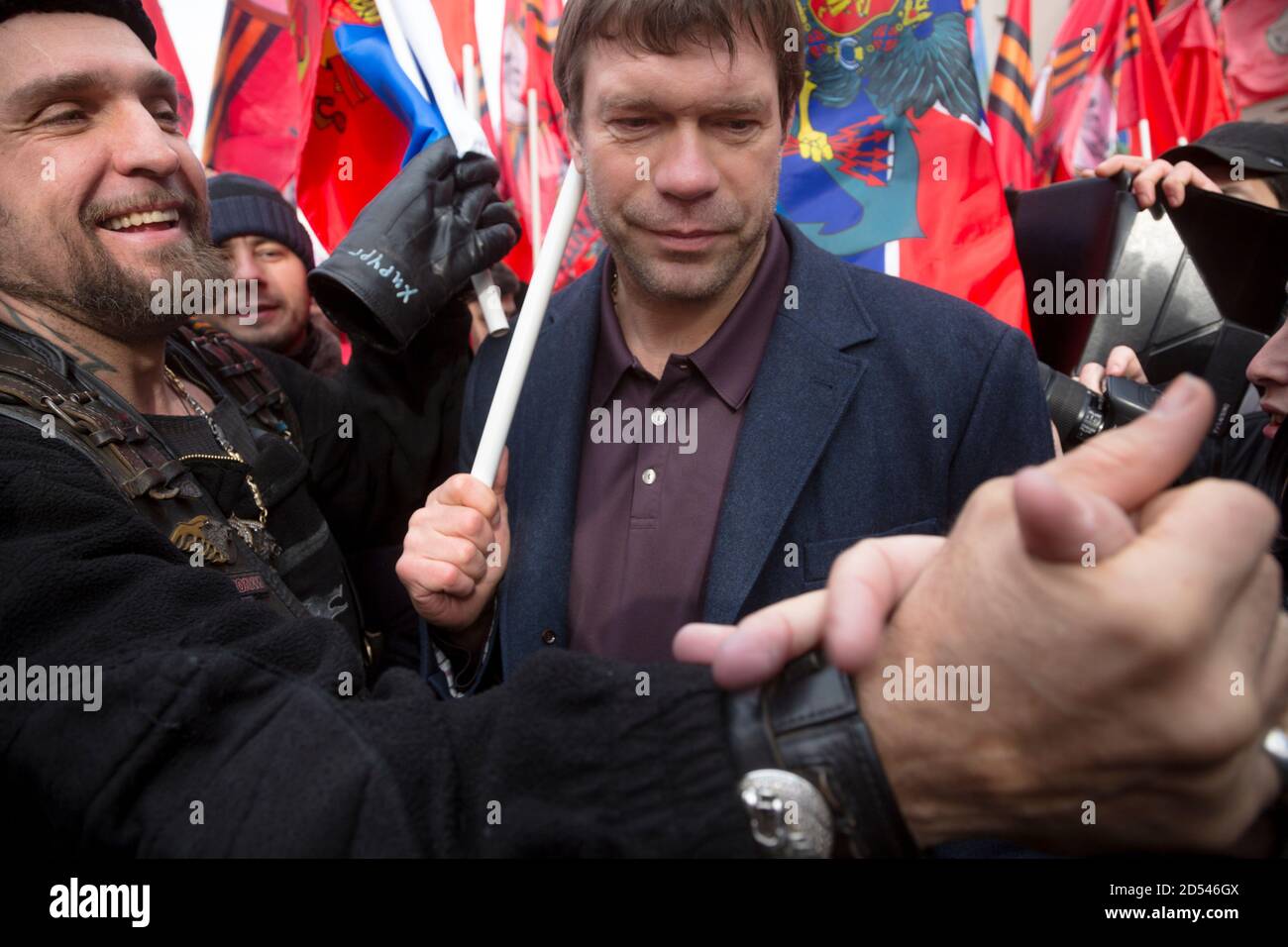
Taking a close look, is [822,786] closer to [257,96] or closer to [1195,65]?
[257,96]

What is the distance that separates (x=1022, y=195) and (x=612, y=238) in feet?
7.75

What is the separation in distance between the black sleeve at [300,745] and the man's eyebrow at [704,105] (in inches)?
51.4

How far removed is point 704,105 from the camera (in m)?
1.80

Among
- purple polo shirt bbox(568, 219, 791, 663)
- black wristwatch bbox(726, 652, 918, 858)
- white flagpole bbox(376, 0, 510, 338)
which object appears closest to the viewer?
black wristwatch bbox(726, 652, 918, 858)

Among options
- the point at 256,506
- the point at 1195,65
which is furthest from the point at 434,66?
the point at 1195,65

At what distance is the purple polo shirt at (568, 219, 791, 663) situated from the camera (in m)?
1.70

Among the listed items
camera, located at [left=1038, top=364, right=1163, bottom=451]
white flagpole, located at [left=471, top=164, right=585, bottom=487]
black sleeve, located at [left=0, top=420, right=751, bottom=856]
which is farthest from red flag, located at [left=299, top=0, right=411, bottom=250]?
camera, located at [left=1038, top=364, right=1163, bottom=451]

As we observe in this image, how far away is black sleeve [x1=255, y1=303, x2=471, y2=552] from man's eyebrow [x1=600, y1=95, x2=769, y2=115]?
1.00 meters

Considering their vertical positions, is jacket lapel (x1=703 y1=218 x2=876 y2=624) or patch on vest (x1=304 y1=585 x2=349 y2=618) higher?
jacket lapel (x1=703 y1=218 x2=876 y2=624)

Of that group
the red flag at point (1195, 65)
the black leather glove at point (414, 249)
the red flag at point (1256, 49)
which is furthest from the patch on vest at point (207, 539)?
the red flag at point (1256, 49)

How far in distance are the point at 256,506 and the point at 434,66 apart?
4.52ft

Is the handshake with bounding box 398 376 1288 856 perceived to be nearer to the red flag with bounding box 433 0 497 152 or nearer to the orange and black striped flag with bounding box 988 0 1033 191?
the red flag with bounding box 433 0 497 152

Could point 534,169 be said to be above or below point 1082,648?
above
